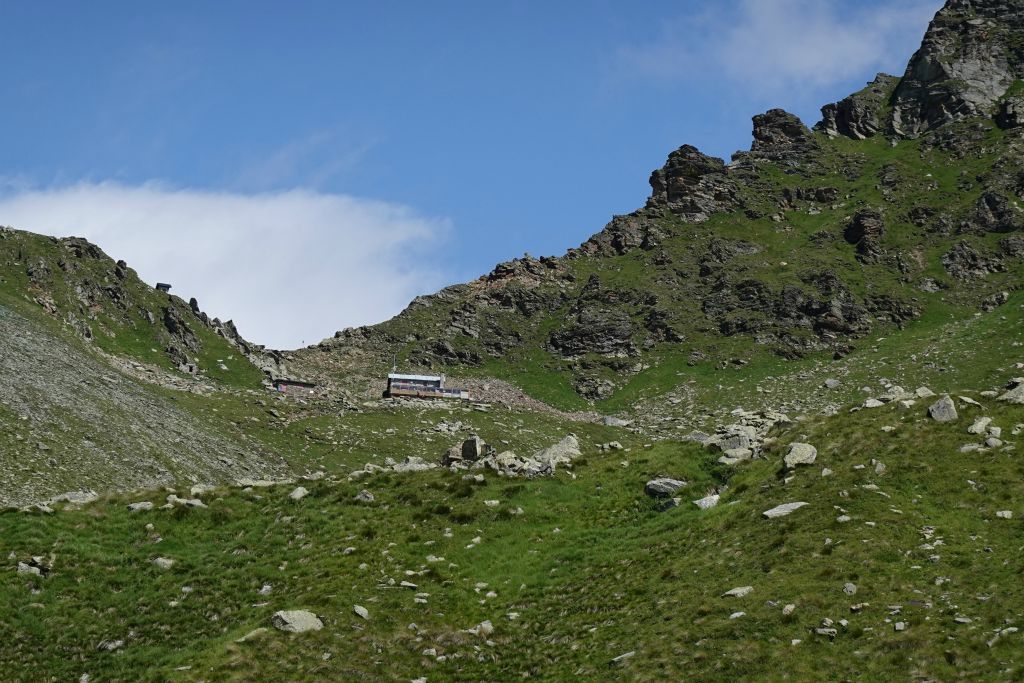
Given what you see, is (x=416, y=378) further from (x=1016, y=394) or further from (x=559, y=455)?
(x=1016, y=394)

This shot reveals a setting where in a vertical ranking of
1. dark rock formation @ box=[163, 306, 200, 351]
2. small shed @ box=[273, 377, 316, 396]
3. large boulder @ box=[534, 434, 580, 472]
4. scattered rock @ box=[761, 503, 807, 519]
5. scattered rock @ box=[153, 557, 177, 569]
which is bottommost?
scattered rock @ box=[761, 503, 807, 519]

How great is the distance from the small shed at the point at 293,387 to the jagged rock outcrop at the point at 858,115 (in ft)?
402

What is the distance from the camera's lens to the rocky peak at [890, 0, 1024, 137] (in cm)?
16838

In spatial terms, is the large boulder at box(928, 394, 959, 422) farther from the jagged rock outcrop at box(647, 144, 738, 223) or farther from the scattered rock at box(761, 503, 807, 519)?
the jagged rock outcrop at box(647, 144, 738, 223)

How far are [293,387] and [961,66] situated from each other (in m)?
137

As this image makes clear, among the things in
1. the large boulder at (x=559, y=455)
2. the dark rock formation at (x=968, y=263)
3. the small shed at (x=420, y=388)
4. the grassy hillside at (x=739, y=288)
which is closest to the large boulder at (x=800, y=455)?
the large boulder at (x=559, y=455)

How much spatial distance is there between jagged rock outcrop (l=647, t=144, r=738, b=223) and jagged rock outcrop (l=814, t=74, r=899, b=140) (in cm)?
3072

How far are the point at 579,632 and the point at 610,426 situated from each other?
7031cm

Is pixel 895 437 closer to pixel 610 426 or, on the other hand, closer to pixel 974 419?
pixel 974 419

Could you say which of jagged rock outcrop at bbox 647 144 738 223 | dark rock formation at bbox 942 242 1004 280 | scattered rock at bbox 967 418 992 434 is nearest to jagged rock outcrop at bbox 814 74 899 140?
jagged rock outcrop at bbox 647 144 738 223

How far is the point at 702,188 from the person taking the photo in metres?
163

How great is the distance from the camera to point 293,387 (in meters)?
105

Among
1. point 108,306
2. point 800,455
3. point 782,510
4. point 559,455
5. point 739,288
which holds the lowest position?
point 782,510

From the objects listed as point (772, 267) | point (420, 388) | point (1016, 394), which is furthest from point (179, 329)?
point (1016, 394)
